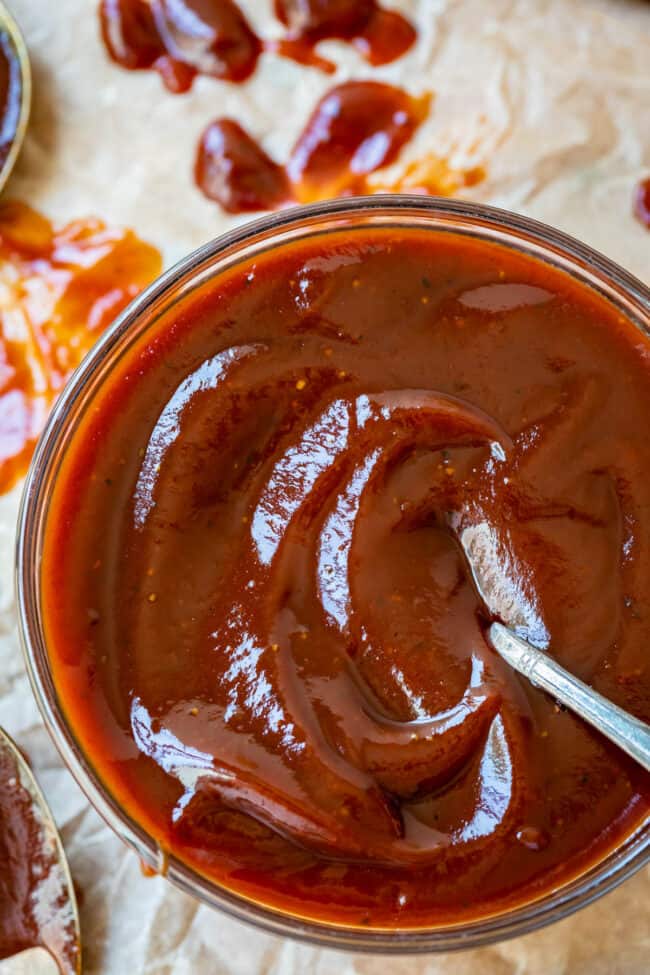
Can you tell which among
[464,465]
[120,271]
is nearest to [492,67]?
[120,271]

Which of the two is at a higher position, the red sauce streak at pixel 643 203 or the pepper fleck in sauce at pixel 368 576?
the red sauce streak at pixel 643 203

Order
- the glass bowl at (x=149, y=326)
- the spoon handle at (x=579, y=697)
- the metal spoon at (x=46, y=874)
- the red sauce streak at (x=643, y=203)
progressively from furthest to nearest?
the red sauce streak at (x=643, y=203) → the metal spoon at (x=46, y=874) → the glass bowl at (x=149, y=326) → the spoon handle at (x=579, y=697)

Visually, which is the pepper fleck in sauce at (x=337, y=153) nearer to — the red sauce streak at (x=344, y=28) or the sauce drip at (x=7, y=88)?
the red sauce streak at (x=344, y=28)

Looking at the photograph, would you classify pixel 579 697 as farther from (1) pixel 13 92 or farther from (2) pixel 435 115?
(1) pixel 13 92

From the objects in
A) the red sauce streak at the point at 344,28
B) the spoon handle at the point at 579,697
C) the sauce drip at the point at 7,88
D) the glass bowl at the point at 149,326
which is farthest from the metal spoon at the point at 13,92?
the spoon handle at the point at 579,697

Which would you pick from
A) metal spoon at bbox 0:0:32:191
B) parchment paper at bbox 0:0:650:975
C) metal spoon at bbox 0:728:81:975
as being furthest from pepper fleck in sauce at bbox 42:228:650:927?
metal spoon at bbox 0:0:32:191

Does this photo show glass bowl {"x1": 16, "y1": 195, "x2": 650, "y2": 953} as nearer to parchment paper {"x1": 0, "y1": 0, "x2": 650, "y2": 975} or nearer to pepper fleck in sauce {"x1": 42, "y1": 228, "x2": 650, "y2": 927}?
pepper fleck in sauce {"x1": 42, "y1": 228, "x2": 650, "y2": 927}

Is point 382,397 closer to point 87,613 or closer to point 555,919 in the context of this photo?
point 87,613

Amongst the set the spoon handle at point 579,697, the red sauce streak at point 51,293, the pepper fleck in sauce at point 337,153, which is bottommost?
the spoon handle at point 579,697
